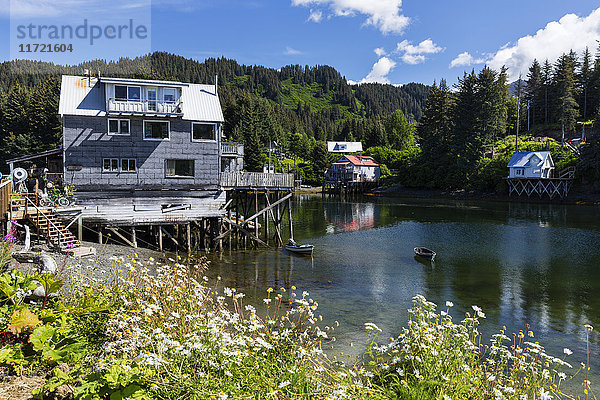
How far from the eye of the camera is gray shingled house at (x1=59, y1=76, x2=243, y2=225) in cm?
2778

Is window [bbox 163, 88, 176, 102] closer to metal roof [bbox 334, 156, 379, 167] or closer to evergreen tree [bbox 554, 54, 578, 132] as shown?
metal roof [bbox 334, 156, 379, 167]

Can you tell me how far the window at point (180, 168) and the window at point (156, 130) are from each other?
6.37 feet

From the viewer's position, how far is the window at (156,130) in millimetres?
29047

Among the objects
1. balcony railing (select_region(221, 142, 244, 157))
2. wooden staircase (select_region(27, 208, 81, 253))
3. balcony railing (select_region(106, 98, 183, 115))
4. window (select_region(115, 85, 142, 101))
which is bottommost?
wooden staircase (select_region(27, 208, 81, 253))

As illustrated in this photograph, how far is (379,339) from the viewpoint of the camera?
1437 centimetres

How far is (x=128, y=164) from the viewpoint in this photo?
28.7 meters

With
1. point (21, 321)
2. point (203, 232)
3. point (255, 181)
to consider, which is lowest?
point (203, 232)

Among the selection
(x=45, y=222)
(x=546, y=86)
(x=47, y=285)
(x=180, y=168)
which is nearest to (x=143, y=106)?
(x=180, y=168)

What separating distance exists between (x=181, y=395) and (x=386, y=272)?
21.3 meters

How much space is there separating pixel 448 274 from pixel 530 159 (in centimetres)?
6287

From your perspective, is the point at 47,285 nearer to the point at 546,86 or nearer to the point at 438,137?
the point at 438,137

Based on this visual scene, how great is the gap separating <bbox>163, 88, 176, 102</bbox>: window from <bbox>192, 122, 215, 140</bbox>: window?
2.40 m

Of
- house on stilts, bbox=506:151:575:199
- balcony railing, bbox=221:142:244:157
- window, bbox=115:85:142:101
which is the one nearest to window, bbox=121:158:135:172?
window, bbox=115:85:142:101

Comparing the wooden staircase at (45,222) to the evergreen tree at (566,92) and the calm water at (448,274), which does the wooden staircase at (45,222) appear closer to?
the calm water at (448,274)
